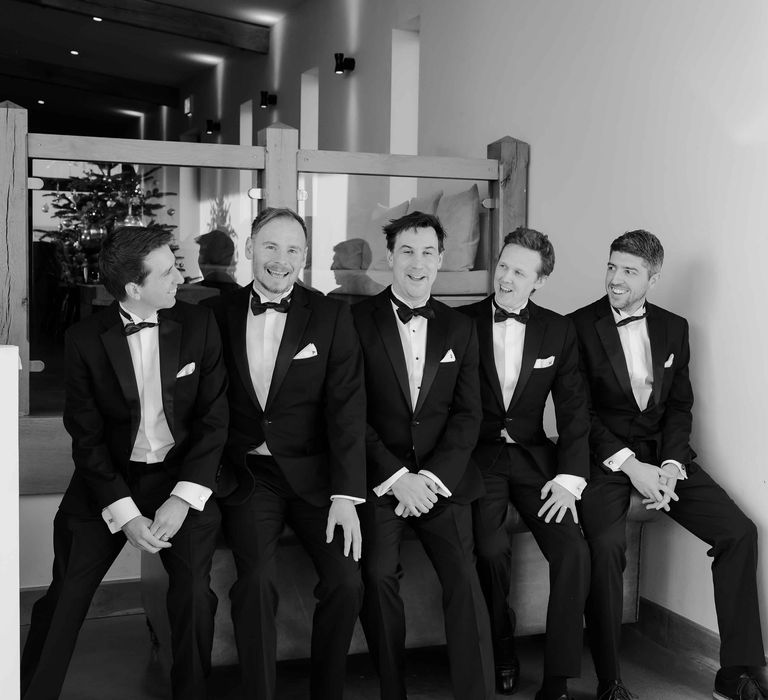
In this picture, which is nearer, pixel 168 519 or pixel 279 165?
pixel 168 519

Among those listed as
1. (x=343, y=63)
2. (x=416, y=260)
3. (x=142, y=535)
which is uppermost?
(x=343, y=63)

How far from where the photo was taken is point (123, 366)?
3.09m

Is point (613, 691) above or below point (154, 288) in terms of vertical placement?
below

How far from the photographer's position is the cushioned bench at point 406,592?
3.38 meters

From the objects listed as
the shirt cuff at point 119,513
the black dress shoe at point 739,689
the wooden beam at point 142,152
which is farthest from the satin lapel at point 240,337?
the black dress shoe at point 739,689

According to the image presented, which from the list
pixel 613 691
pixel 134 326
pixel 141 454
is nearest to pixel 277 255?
pixel 134 326

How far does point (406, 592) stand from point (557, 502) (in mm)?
648

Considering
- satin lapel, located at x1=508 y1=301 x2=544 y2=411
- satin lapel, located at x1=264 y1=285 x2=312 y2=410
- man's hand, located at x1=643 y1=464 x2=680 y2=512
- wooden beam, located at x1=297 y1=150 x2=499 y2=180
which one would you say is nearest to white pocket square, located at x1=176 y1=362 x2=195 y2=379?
satin lapel, located at x1=264 y1=285 x2=312 y2=410

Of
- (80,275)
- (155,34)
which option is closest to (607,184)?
(80,275)

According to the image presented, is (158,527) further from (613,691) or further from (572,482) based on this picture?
(613,691)

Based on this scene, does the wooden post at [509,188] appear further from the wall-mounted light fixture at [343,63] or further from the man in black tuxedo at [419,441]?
the wall-mounted light fixture at [343,63]

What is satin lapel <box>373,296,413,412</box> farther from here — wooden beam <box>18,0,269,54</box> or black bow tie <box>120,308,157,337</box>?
wooden beam <box>18,0,269,54</box>

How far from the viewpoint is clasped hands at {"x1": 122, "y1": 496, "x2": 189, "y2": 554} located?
3.00 m

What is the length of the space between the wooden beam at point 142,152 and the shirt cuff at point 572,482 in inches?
72.2
